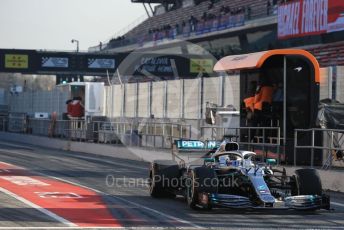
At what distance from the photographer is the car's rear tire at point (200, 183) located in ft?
37.6

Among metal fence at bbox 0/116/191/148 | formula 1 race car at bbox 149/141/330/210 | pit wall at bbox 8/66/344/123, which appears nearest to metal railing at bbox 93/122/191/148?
metal fence at bbox 0/116/191/148

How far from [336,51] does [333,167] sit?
17.3 m

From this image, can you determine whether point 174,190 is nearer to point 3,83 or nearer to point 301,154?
point 301,154

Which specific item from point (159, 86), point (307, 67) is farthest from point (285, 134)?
point (159, 86)

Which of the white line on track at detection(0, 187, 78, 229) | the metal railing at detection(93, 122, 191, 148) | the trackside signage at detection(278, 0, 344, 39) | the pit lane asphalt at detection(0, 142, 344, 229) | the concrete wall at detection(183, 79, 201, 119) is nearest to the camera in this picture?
the white line on track at detection(0, 187, 78, 229)

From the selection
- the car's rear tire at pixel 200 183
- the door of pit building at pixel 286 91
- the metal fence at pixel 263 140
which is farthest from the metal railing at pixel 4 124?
the car's rear tire at pixel 200 183

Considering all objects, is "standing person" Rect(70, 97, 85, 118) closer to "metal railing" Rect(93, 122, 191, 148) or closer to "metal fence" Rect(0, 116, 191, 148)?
"metal fence" Rect(0, 116, 191, 148)

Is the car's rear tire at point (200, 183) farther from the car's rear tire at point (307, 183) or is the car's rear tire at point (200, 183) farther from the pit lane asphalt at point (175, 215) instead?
the car's rear tire at point (307, 183)

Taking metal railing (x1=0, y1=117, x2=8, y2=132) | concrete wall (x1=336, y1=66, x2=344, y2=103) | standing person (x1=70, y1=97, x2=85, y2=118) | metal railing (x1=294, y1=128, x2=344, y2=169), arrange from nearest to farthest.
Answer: metal railing (x1=294, y1=128, x2=344, y2=169) → concrete wall (x1=336, y1=66, x2=344, y2=103) → standing person (x1=70, y1=97, x2=85, y2=118) → metal railing (x1=0, y1=117, x2=8, y2=132)

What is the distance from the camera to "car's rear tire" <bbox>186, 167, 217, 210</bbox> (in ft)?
37.6

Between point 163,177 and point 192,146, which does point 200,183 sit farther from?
point 192,146

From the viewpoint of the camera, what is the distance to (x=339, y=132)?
17312 mm

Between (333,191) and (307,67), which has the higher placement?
(307,67)

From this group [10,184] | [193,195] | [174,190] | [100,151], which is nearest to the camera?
[193,195]
